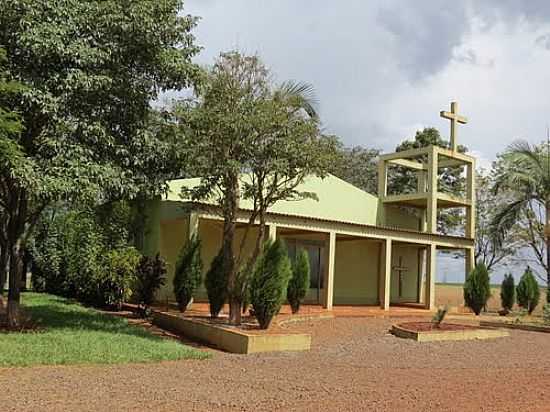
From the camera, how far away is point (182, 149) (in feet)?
40.6

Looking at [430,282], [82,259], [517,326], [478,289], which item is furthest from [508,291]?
[82,259]

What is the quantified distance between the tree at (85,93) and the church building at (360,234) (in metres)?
5.48

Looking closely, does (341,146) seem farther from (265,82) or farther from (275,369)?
(275,369)

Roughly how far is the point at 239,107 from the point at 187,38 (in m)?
1.68

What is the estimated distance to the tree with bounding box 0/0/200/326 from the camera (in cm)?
1055

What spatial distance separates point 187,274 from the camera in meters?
15.6

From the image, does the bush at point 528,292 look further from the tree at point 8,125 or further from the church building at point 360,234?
the tree at point 8,125

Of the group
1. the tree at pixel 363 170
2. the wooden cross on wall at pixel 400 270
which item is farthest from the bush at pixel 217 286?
the tree at pixel 363 170

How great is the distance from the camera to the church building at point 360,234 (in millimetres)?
18797

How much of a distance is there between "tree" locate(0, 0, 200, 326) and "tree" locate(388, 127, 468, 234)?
24.7 m

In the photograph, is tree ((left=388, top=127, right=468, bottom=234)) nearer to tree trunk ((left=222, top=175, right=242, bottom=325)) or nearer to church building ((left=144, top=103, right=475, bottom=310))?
church building ((left=144, top=103, right=475, bottom=310))

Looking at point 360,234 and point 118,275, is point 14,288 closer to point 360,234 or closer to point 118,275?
point 118,275

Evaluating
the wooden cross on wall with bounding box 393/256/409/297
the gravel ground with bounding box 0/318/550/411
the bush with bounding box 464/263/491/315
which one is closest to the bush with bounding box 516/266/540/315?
the bush with bounding box 464/263/491/315

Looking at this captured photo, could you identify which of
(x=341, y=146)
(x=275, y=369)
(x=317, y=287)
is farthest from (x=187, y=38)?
(x=317, y=287)
